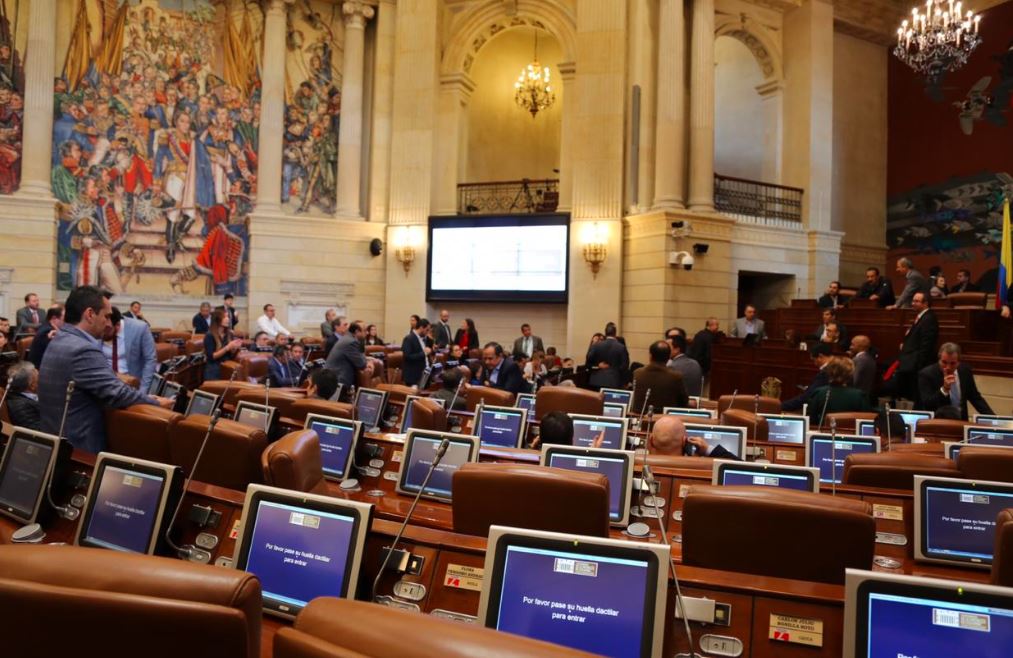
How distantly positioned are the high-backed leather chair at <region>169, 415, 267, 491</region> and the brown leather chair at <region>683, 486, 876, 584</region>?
1835mm

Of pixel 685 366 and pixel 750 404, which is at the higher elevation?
pixel 685 366

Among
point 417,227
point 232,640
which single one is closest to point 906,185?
point 417,227

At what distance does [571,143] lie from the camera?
1448 cm

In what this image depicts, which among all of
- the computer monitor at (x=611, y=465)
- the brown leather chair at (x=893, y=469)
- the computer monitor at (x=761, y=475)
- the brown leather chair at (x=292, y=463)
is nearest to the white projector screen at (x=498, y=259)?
the brown leather chair at (x=893, y=469)

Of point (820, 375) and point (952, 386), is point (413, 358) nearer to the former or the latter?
point (820, 375)

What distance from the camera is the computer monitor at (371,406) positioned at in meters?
5.95

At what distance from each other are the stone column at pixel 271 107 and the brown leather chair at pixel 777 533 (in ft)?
45.7

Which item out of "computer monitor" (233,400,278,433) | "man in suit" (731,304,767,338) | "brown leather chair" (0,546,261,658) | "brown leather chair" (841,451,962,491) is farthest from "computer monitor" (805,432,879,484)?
"man in suit" (731,304,767,338)

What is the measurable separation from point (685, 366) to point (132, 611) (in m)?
6.82

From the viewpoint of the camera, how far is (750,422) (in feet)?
17.6

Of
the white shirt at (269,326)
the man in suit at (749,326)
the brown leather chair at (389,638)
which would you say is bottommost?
the brown leather chair at (389,638)

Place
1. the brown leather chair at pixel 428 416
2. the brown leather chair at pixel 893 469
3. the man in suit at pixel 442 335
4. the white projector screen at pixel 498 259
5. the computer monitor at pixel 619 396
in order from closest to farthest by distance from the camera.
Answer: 1. the brown leather chair at pixel 893 469
2. the brown leather chair at pixel 428 416
3. the computer monitor at pixel 619 396
4. the man in suit at pixel 442 335
5. the white projector screen at pixel 498 259

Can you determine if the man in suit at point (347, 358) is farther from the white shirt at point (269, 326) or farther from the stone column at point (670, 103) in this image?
the stone column at point (670, 103)

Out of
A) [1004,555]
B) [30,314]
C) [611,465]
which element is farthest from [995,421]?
[30,314]
